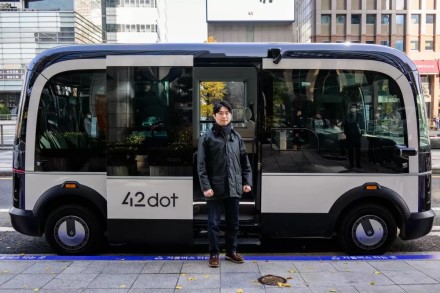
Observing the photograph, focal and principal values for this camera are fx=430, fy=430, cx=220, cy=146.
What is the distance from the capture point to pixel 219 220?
4.77 metres

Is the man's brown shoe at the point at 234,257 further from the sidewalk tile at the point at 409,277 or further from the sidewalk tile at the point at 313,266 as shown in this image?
the sidewalk tile at the point at 409,277

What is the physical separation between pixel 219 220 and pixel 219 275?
0.63 metres

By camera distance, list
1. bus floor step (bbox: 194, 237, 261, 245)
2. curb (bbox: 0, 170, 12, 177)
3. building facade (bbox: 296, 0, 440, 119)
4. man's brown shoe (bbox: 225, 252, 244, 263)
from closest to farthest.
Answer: man's brown shoe (bbox: 225, 252, 244, 263) < bus floor step (bbox: 194, 237, 261, 245) < curb (bbox: 0, 170, 12, 177) < building facade (bbox: 296, 0, 440, 119)

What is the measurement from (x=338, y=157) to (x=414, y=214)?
3.76ft

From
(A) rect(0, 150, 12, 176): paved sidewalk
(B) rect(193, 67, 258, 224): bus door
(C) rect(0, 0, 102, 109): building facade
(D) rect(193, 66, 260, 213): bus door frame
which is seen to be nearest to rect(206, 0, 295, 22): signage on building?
(C) rect(0, 0, 102, 109): building facade

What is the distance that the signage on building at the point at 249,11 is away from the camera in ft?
201

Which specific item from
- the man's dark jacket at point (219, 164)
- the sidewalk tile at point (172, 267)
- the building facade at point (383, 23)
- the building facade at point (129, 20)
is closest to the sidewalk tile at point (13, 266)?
the sidewalk tile at point (172, 267)

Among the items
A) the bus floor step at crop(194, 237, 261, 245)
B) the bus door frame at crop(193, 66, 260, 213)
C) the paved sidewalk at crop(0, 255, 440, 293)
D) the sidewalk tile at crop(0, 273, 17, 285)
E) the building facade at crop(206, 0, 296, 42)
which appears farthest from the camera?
the building facade at crop(206, 0, 296, 42)

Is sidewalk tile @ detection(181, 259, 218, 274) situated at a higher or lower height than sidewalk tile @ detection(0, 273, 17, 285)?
higher

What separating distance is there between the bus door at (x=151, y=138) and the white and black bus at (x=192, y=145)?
0.01 meters

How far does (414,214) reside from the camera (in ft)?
17.1

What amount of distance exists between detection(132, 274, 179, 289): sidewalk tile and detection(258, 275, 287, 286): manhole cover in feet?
2.79

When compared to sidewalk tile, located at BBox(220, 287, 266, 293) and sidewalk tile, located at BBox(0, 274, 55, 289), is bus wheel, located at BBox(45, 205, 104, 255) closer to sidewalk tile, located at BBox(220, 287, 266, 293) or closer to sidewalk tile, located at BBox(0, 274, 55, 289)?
sidewalk tile, located at BBox(0, 274, 55, 289)

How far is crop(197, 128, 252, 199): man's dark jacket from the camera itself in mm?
4586
